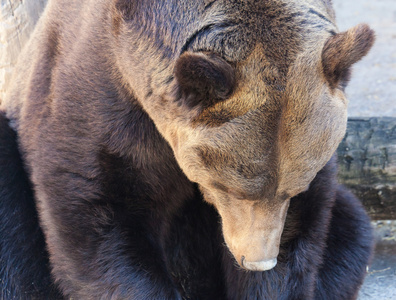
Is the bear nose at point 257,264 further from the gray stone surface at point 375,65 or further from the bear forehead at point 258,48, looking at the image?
the gray stone surface at point 375,65

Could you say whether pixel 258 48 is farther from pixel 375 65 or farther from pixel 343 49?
pixel 375 65

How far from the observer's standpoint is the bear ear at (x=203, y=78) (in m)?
2.55

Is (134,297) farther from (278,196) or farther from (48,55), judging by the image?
(48,55)

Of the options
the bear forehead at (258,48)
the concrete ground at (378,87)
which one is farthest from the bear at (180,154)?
the concrete ground at (378,87)

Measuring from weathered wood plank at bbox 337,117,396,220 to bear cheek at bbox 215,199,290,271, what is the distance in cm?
203

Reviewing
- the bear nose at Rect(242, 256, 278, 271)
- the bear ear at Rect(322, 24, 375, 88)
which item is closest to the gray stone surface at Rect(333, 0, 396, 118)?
the bear ear at Rect(322, 24, 375, 88)

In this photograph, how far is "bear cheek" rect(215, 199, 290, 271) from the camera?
301 centimetres

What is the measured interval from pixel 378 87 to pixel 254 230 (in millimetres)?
5970

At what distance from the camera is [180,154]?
117 inches

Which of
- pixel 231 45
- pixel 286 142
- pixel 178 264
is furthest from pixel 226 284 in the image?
pixel 231 45

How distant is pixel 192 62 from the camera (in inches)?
100.0

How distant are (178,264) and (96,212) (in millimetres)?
1009

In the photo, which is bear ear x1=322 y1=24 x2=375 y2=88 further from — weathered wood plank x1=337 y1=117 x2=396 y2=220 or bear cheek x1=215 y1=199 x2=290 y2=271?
weathered wood plank x1=337 y1=117 x2=396 y2=220

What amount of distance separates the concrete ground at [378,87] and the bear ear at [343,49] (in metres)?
0.45
